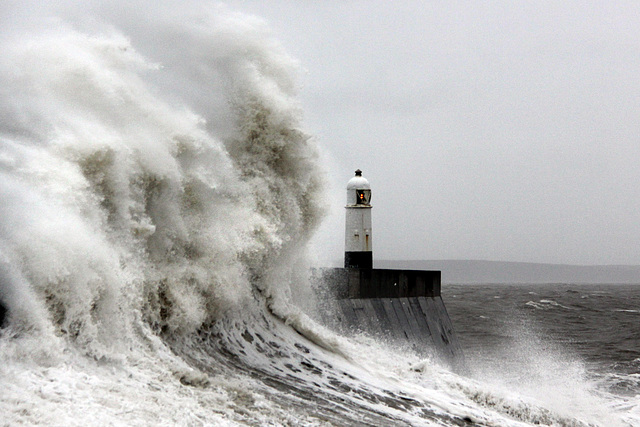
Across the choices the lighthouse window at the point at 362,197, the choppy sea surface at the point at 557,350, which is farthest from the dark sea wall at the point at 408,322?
the lighthouse window at the point at 362,197

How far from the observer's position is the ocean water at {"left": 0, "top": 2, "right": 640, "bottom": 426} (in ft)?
14.5

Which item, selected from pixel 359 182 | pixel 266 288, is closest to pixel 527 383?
pixel 359 182

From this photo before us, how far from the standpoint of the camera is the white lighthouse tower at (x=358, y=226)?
38.8 feet

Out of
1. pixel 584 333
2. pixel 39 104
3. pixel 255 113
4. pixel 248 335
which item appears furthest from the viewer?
pixel 584 333

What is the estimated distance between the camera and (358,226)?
11867mm

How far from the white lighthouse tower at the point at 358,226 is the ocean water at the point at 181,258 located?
2.87 metres

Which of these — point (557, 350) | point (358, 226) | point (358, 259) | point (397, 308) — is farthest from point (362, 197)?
point (557, 350)

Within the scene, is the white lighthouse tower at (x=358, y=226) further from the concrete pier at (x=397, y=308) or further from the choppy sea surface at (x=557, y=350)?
the choppy sea surface at (x=557, y=350)

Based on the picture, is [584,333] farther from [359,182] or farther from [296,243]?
[296,243]

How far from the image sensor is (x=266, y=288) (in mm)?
7242

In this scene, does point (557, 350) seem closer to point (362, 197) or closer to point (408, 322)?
point (362, 197)

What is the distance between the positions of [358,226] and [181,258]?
5.90 metres

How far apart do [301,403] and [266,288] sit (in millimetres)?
2017

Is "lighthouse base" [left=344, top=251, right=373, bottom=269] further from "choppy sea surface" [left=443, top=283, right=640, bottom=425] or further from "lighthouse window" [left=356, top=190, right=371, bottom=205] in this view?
"choppy sea surface" [left=443, top=283, right=640, bottom=425]
